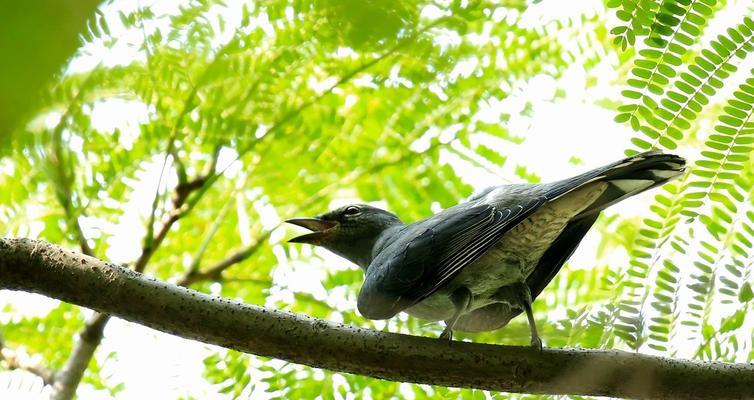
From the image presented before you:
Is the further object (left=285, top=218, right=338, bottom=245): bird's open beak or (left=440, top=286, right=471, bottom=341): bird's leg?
(left=285, top=218, right=338, bottom=245): bird's open beak

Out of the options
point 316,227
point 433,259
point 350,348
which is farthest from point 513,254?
point 316,227

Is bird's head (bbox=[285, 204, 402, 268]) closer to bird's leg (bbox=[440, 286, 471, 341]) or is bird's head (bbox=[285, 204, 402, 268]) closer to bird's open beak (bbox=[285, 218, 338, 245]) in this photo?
bird's open beak (bbox=[285, 218, 338, 245])

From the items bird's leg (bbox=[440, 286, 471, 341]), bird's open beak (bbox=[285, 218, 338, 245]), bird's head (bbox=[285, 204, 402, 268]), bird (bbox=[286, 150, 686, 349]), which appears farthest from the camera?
bird's head (bbox=[285, 204, 402, 268])

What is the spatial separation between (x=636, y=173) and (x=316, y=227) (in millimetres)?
1667

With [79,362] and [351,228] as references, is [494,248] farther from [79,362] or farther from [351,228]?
[79,362]

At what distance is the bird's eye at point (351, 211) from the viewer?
392cm

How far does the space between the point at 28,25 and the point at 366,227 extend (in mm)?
3538

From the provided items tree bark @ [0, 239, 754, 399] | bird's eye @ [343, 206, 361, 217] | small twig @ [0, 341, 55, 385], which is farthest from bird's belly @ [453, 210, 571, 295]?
small twig @ [0, 341, 55, 385]

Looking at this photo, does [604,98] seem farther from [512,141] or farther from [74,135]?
[74,135]

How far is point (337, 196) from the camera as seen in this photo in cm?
446

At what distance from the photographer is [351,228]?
3.89m

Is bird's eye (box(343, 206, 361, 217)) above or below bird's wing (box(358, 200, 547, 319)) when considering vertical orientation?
above

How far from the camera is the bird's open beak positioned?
12.4 ft

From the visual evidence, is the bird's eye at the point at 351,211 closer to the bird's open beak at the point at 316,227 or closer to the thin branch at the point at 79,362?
the bird's open beak at the point at 316,227
